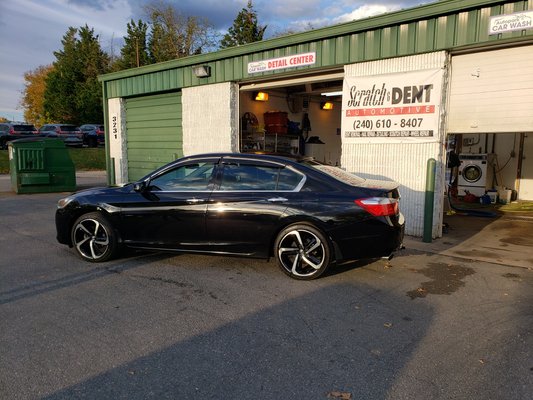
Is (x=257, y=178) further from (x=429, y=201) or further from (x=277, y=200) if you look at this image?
(x=429, y=201)

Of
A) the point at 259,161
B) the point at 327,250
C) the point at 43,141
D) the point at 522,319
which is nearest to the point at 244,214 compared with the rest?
the point at 259,161

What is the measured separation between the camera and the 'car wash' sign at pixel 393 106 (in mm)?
7007

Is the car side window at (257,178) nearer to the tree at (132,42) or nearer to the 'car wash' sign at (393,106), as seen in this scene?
the 'car wash' sign at (393,106)

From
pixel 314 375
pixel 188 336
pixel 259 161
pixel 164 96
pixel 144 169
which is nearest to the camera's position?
pixel 314 375

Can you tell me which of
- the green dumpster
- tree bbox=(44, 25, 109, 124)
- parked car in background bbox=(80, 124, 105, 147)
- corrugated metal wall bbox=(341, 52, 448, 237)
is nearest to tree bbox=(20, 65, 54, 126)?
tree bbox=(44, 25, 109, 124)

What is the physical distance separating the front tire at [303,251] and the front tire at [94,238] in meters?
2.26

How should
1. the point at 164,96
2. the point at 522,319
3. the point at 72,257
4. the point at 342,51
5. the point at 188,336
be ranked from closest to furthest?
1. the point at 188,336
2. the point at 522,319
3. the point at 72,257
4. the point at 342,51
5. the point at 164,96

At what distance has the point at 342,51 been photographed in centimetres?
798

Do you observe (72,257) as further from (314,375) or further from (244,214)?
(314,375)

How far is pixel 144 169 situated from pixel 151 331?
10.1 meters

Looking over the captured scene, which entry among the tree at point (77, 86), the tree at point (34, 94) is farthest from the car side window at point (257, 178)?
the tree at point (34, 94)

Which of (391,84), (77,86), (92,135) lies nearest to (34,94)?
(77,86)

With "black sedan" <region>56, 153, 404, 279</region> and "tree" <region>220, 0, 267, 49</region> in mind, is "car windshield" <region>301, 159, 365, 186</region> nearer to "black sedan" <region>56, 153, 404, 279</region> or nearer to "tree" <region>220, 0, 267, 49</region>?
"black sedan" <region>56, 153, 404, 279</region>

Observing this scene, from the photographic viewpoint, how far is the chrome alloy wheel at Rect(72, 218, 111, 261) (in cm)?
566
